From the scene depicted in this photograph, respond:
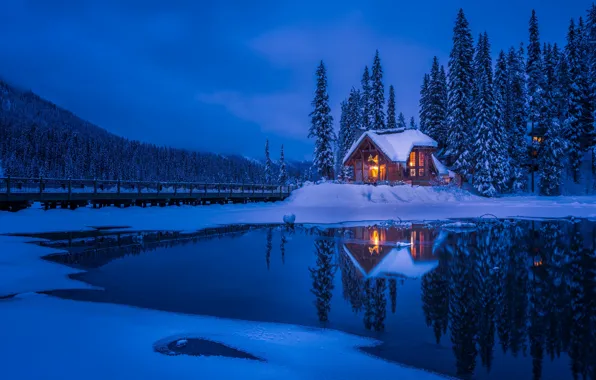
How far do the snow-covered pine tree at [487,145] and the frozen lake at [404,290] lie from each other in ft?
92.4

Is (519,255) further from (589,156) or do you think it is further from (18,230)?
(589,156)

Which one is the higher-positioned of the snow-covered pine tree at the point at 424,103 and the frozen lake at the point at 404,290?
the snow-covered pine tree at the point at 424,103

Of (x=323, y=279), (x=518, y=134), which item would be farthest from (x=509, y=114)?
(x=323, y=279)

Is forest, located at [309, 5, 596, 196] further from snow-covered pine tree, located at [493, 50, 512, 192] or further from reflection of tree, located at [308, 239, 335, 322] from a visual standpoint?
reflection of tree, located at [308, 239, 335, 322]

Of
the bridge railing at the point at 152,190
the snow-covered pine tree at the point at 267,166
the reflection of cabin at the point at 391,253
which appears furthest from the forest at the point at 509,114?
the snow-covered pine tree at the point at 267,166

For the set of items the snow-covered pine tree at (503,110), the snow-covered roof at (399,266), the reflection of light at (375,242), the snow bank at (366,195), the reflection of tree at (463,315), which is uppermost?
the snow-covered pine tree at (503,110)

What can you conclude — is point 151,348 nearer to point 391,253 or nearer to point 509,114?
point 391,253

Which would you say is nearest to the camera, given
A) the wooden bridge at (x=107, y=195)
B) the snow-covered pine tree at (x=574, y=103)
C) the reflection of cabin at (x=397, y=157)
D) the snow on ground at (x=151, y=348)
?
the snow on ground at (x=151, y=348)

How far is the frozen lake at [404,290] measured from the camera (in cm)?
621

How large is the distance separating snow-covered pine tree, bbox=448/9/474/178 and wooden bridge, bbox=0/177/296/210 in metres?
20.4

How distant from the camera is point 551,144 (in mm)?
46625

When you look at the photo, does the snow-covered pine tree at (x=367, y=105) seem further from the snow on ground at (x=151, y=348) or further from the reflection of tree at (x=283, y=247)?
the snow on ground at (x=151, y=348)

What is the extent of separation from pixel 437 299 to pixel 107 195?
2756 cm

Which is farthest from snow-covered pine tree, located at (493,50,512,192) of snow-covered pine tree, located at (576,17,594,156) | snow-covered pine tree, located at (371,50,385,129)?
snow-covered pine tree, located at (371,50,385,129)
